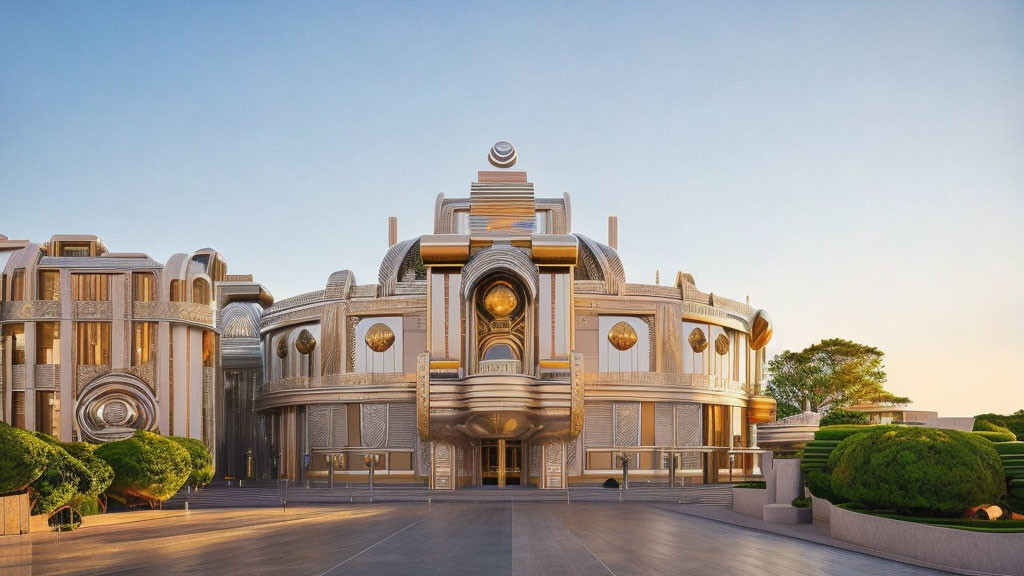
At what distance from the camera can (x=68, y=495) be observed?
30359 millimetres

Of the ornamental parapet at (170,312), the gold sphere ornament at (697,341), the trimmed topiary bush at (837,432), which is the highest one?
the ornamental parapet at (170,312)

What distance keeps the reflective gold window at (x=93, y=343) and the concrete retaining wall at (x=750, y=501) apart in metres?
29.7

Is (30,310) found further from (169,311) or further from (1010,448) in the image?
(1010,448)

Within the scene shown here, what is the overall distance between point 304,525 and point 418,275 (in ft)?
111

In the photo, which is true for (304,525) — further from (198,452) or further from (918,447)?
(918,447)

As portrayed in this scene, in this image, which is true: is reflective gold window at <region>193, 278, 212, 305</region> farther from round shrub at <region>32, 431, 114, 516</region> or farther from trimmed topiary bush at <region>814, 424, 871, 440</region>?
trimmed topiary bush at <region>814, 424, 871, 440</region>

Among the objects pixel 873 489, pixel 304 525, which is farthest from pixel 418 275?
pixel 873 489

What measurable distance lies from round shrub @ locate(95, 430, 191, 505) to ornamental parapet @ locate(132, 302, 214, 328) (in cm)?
1067

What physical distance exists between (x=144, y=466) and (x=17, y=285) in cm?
1594

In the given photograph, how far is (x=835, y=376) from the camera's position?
81.8 meters

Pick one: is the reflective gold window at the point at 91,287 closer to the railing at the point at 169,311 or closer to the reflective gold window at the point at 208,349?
the railing at the point at 169,311

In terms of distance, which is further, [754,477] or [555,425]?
[754,477]

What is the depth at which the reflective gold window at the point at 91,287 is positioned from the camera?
158 feet

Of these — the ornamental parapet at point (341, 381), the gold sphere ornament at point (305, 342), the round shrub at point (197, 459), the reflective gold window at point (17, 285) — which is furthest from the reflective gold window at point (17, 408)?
the gold sphere ornament at point (305, 342)
